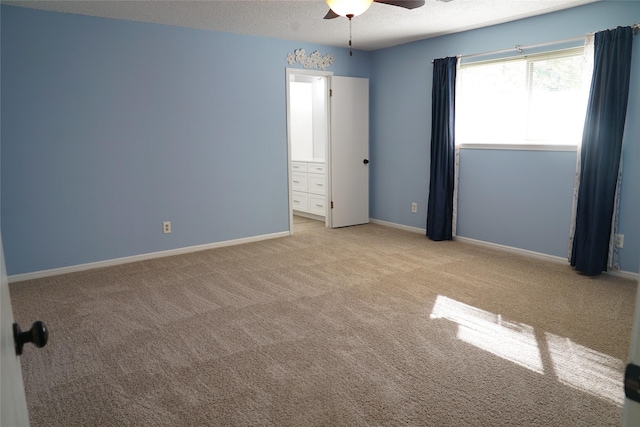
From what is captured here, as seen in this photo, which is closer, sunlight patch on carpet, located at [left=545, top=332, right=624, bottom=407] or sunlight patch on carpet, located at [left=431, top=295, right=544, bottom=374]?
sunlight patch on carpet, located at [left=545, top=332, right=624, bottom=407]

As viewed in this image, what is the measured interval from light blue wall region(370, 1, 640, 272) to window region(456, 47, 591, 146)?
0.17m

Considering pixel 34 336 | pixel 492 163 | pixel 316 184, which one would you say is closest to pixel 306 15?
pixel 492 163

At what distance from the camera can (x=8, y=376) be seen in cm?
80

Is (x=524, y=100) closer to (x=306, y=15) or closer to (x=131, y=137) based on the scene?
(x=306, y=15)

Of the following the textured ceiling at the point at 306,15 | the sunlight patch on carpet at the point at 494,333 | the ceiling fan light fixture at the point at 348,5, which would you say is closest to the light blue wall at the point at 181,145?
the textured ceiling at the point at 306,15

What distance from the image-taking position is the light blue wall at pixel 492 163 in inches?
152

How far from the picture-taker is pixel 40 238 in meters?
4.13

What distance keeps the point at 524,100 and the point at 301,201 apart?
369 centimetres

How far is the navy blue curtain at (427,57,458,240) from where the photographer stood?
5.14 m

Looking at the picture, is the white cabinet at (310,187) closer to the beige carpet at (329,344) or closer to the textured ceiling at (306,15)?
the textured ceiling at (306,15)

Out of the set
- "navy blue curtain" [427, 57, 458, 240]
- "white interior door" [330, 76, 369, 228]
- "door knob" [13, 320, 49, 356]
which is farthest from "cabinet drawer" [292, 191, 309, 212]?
"door knob" [13, 320, 49, 356]

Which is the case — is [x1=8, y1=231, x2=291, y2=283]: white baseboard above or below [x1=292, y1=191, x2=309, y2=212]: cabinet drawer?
below

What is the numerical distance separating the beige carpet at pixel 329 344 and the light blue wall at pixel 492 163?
0.47 meters

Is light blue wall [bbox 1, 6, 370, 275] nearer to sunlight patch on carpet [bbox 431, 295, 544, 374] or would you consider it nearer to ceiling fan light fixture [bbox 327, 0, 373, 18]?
ceiling fan light fixture [bbox 327, 0, 373, 18]
